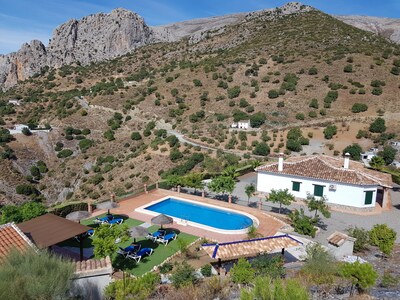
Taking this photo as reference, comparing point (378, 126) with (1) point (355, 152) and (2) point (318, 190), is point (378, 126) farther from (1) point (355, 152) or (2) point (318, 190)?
(2) point (318, 190)

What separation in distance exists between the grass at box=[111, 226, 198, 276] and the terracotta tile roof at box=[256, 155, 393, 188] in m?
10.3

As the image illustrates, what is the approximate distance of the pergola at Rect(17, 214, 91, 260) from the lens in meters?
13.2

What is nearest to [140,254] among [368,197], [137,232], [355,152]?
[137,232]

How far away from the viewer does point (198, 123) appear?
2229 inches

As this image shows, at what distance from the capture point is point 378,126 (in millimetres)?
44438

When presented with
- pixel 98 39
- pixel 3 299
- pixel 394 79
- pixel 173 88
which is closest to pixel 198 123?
pixel 173 88

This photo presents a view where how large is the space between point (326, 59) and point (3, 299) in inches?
2634

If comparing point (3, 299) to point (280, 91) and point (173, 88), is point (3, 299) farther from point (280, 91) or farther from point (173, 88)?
point (173, 88)

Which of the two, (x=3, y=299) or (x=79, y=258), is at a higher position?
(x=3, y=299)

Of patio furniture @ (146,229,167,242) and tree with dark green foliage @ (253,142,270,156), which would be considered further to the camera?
tree with dark green foliage @ (253,142,270,156)

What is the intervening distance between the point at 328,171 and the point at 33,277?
21.1 metres

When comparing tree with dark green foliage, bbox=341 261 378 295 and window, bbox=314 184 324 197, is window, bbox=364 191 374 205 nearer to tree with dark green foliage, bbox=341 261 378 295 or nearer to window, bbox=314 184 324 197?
window, bbox=314 184 324 197

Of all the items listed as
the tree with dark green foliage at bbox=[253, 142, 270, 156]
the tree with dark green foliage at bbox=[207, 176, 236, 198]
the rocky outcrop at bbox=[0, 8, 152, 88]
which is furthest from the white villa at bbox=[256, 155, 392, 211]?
the rocky outcrop at bbox=[0, 8, 152, 88]

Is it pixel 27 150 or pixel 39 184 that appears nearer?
pixel 39 184
